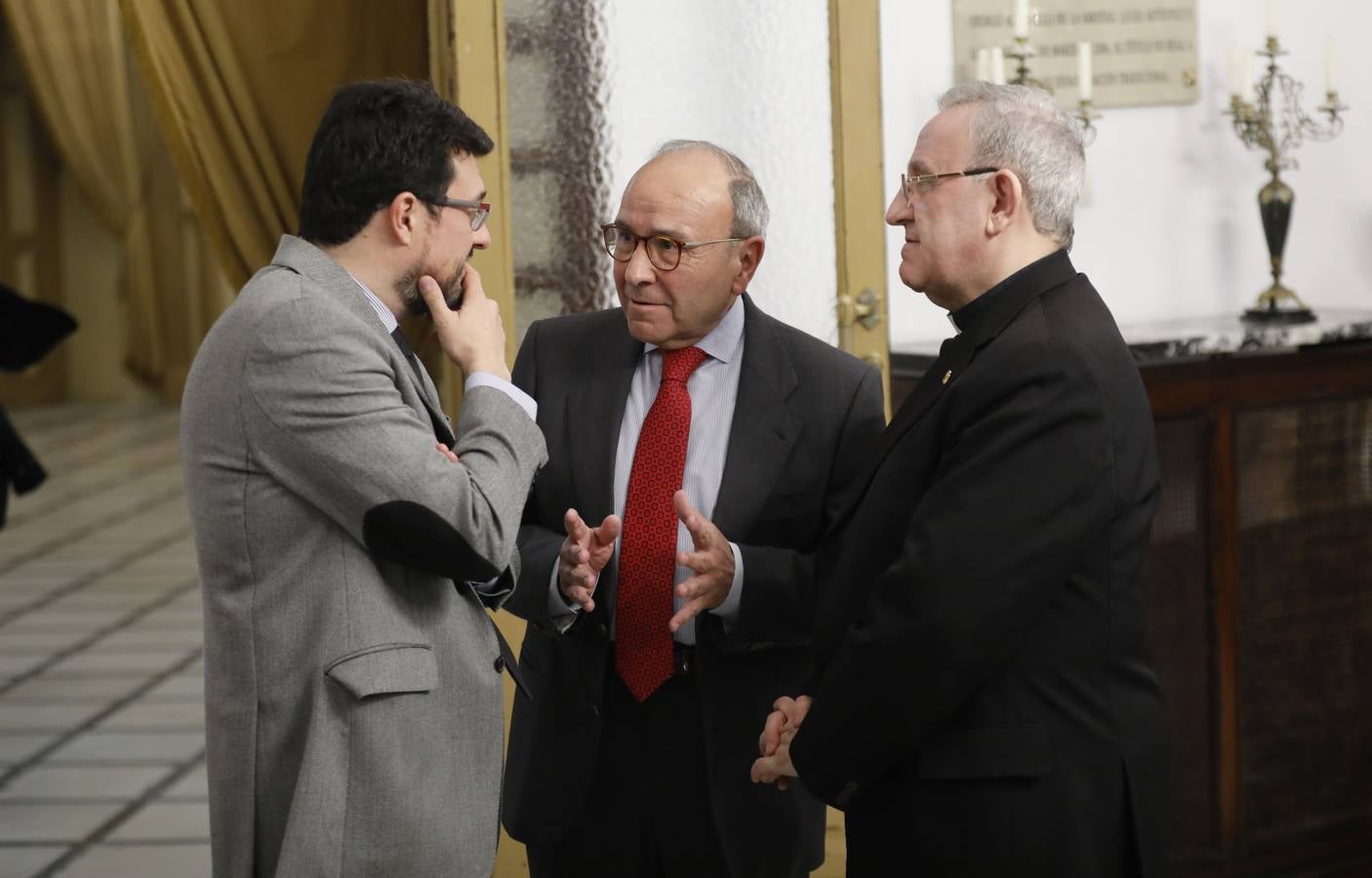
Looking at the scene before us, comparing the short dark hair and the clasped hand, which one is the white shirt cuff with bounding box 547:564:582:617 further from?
the short dark hair

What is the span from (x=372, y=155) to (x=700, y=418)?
2.30 ft

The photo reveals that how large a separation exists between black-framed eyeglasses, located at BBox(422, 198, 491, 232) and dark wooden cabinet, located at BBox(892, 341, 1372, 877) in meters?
1.77

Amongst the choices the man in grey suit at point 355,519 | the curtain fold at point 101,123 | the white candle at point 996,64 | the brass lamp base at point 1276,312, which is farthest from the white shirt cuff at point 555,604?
the curtain fold at point 101,123

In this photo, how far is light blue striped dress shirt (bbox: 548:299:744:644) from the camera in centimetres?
236

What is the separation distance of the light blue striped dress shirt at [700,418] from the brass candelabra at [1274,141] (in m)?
2.17

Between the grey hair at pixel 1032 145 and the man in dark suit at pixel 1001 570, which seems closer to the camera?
the man in dark suit at pixel 1001 570

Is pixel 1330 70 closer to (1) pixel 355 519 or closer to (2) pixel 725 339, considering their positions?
(2) pixel 725 339

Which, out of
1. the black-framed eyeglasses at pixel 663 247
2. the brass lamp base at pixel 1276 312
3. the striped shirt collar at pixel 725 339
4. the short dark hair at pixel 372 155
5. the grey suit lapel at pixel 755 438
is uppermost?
the short dark hair at pixel 372 155

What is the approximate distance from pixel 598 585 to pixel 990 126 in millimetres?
888

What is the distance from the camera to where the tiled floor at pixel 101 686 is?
403 cm

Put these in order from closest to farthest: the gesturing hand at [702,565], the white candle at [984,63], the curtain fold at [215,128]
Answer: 1. the gesturing hand at [702,565]
2. the curtain fold at [215,128]
3. the white candle at [984,63]

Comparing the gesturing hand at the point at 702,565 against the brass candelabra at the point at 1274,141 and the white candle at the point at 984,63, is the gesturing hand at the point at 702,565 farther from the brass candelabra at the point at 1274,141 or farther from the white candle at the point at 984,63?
the brass candelabra at the point at 1274,141

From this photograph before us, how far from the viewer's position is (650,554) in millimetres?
2332

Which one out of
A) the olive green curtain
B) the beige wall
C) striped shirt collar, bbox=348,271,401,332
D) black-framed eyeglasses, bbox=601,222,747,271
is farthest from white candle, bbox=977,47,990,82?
the beige wall
